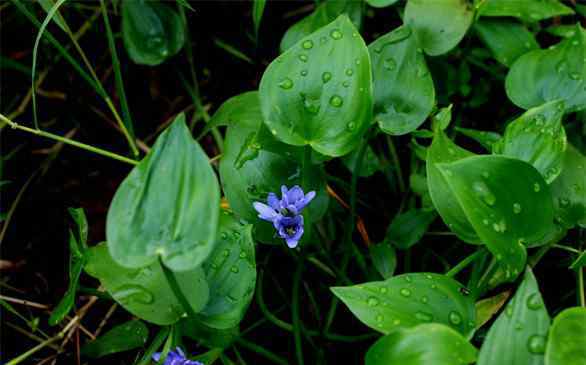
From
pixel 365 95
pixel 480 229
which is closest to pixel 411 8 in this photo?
pixel 365 95

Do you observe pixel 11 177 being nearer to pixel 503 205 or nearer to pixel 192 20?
pixel 192 20

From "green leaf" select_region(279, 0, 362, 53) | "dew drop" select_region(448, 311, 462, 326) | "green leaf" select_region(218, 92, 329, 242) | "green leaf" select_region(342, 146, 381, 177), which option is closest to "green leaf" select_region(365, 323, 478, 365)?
"dew drop" select_region(448, 311, 462, 326)

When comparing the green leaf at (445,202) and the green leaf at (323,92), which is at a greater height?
the green leaf at (323,92)

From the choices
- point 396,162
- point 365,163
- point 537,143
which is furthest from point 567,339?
point 396,162

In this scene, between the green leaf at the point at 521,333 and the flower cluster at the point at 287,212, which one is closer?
the green leaf at the point at 521,333

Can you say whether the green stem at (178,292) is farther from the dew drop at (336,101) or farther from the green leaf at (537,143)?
the green leaf at (537,143)

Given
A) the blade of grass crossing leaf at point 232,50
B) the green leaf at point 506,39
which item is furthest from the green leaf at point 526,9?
the blade of grass crossing leaf at point 232,50
